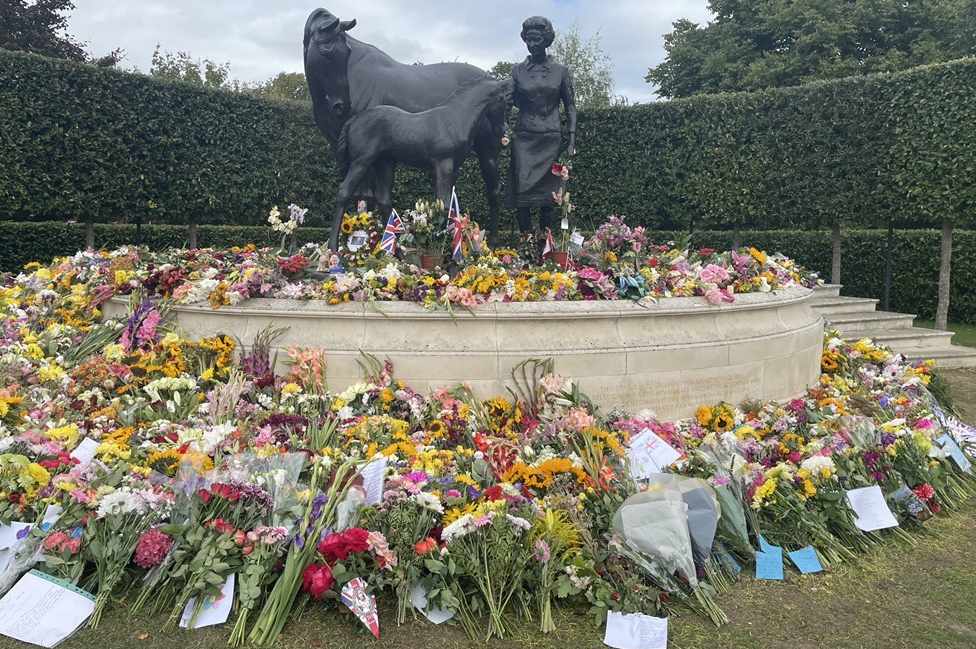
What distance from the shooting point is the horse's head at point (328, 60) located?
6.64 meters

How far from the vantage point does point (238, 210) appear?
512 inches

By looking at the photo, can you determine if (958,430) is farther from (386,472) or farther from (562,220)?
(386,472)

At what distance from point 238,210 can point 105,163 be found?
2368 mm

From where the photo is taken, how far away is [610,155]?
1432 centimetres

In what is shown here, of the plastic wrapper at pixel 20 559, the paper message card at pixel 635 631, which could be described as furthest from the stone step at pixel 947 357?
the plastic wrapper at pixel 20 559

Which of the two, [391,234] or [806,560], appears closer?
[806,560]

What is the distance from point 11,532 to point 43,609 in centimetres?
60

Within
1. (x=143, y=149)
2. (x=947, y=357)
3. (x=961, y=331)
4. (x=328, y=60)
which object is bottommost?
(x=961, y=331)

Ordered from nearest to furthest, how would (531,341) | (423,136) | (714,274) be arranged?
(531,341)
(714,274)
(423,136)

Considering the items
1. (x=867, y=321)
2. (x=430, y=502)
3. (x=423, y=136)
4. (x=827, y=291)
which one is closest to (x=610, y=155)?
(x=827, y=291)

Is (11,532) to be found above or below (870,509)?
above

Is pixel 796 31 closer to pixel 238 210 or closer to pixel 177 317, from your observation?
pixel 238 210

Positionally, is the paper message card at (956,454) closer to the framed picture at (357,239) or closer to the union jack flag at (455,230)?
the union jack flag at (455,230)

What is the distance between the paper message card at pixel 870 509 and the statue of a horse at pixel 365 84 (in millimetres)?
4442
